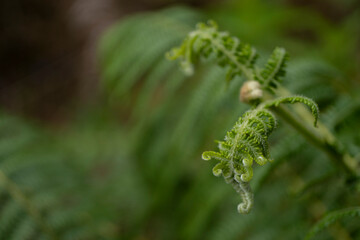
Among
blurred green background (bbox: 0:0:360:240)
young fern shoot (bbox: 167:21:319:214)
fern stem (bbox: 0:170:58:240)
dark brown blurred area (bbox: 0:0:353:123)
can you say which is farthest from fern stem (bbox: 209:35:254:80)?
dark brown blurred area (bbox: 0:0:353:123)

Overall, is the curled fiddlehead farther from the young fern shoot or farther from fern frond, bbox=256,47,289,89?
fern frond, bbox=256,47,289,89

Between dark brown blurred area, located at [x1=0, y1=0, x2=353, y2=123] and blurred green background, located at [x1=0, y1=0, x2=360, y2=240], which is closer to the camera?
blurred green background, located at [x1=0, y1=0, x2=360, y2=240]

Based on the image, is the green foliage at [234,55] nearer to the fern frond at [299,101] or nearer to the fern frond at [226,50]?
the fern frond at [226,50]

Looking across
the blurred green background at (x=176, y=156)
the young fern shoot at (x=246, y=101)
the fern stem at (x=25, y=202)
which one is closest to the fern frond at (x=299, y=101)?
the young fern shoot at (x=246, y=101)

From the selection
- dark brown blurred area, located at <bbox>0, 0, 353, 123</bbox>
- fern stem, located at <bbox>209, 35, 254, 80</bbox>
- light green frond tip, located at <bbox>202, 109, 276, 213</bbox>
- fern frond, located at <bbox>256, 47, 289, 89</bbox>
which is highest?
dark brown blurred area, located at <bbox>0, 0, 353, 123</bbox>

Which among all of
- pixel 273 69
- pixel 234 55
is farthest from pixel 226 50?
pixel 273 69

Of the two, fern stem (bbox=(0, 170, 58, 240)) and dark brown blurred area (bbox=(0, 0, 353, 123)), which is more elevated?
dark brown blurred area (bbox=(0, 0, 353, 123))

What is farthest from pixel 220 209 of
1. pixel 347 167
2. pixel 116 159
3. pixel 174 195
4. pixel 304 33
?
pixel 304 33
